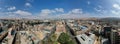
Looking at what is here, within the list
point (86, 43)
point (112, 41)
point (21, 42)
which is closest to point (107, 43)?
point (112, 41)

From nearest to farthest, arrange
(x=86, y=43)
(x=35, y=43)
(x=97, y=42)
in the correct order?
(x=97, y=42) < (x=35, y=43) < (x=86, y=43)

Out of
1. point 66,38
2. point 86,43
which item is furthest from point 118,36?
point 66,38

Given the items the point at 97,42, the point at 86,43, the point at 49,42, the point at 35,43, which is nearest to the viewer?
the point at 49,42

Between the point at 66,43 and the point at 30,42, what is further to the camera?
the point at 30,42

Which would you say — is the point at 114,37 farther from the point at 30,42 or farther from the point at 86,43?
the point at 30,42


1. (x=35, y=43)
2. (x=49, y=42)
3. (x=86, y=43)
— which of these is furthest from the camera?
(x=86, y=43)

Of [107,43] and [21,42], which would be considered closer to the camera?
[21,42]

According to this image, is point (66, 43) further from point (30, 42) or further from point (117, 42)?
point (117, 42)

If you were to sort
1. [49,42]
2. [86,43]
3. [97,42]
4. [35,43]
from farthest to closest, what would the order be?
[86,43] → [35,43] → [97,42] → [49,42]
